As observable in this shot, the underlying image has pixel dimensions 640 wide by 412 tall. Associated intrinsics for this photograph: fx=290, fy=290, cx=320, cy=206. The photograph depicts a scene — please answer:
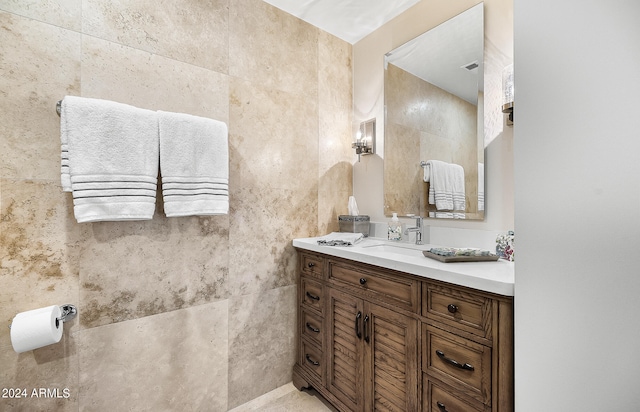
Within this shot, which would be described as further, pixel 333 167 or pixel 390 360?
pixel 333 167

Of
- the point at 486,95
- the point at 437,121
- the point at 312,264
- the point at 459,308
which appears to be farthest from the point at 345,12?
the point at 459,308

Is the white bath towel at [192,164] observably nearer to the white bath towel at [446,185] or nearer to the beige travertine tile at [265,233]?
the beige travertine tile at [265,233]

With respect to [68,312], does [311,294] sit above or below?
below

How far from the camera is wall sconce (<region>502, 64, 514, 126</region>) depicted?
1.40 metres

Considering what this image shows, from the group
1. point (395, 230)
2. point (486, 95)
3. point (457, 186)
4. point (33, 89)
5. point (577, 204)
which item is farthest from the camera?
point (395, 230)

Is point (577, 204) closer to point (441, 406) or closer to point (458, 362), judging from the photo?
point (458, 362)

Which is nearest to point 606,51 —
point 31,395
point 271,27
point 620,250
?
point 620,250

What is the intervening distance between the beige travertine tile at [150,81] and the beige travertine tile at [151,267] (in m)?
0.61

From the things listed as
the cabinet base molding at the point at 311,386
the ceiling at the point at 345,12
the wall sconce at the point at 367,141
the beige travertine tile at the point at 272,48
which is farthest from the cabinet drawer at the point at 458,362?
the ceiling at the point at 345,12

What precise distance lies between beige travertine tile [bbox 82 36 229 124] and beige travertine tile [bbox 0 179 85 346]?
52cm

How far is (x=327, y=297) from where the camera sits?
1707mm

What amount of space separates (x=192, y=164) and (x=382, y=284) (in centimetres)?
111

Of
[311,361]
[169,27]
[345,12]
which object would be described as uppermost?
[345,12]

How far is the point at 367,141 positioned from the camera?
221 cm
